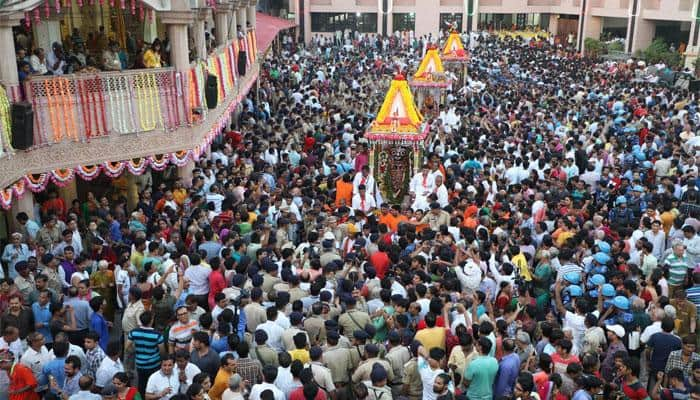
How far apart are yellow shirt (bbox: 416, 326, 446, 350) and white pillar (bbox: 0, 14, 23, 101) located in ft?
22.7

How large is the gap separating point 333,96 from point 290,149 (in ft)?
27.5

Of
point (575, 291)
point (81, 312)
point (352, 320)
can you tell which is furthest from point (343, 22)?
point (352, 320)

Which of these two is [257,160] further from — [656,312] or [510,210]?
[656,312]

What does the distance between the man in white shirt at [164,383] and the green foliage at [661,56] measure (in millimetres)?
28578

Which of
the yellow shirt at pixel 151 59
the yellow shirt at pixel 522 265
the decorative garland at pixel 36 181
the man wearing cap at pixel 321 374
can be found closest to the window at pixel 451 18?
the yellow shirt at pixel 151 59

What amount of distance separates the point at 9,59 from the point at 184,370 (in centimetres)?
616

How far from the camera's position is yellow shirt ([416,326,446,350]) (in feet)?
21.6

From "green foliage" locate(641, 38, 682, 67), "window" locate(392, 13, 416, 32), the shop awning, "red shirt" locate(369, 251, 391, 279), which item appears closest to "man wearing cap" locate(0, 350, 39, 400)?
"red shirt" locate(369, 251, 391, 279)

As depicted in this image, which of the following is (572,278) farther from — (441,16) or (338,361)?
(441,16)

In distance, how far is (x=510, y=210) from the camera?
10438 millimetres

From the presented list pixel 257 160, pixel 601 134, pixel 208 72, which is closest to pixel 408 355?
pixel 257 160

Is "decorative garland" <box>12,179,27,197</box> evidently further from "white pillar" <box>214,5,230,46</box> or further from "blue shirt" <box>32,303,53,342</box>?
"white pillar" <box>214,5,230,46</box>

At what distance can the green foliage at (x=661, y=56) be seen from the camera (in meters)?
29.4

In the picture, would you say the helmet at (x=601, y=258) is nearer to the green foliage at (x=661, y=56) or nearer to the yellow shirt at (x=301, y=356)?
the yellow shirt at (x=301, y=356)
